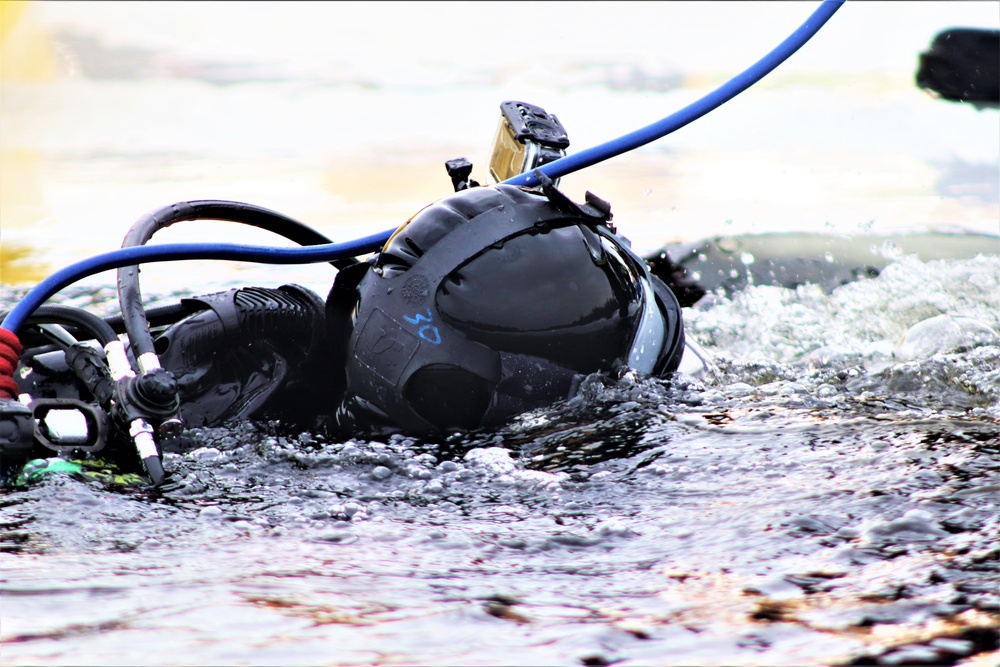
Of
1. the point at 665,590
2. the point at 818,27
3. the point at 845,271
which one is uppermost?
the point at 818,27

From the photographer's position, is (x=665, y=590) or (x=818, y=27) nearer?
(x=665, y=590)

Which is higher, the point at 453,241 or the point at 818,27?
the point at 818,27

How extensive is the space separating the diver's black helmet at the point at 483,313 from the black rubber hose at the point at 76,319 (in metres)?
0.69

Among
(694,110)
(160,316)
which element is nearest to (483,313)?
(694,110)

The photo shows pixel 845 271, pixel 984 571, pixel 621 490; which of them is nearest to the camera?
pixel 984 571

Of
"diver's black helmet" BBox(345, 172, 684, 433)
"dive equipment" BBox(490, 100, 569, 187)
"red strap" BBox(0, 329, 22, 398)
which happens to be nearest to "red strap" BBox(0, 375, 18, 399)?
"red strap" BBox(0, 329, 22, 398)

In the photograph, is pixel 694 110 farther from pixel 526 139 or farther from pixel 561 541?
pixel 561 541

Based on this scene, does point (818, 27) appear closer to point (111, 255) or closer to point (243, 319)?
point (243, 319)

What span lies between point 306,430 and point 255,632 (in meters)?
1.44

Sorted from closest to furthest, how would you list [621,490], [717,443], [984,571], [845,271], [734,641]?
1. [734,641]
2. [984,571]
3. [621,490]
4. [717,443]
5. [845,271]

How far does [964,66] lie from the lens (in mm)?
7684

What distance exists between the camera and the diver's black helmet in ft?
9.74

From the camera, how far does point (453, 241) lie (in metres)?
3.03

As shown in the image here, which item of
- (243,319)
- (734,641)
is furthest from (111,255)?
(734,641)
